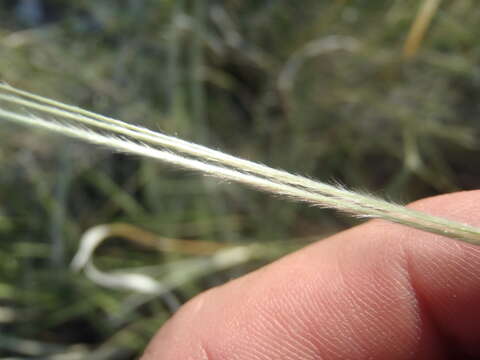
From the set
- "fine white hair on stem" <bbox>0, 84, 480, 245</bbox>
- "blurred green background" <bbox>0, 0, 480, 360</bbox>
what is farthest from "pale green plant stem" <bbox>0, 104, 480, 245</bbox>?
"blurred green background" <bbox>0, 0, 480, 360</bbox>

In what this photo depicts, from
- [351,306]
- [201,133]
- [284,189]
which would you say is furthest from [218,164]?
[201,133]

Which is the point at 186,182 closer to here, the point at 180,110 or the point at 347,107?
the point at 180,110

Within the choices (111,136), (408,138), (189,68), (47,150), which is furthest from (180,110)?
(111,136)

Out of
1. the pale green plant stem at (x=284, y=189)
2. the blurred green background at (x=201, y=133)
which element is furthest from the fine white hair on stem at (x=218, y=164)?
the blurred green background at (x=201, y=133)

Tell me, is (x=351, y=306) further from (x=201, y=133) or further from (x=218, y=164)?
(x=201, y=133)

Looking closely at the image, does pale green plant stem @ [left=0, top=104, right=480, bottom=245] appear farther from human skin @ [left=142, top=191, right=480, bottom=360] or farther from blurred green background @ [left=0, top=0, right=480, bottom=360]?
blurred green background @ [left=0, top=0, right=480, bottom=360]
